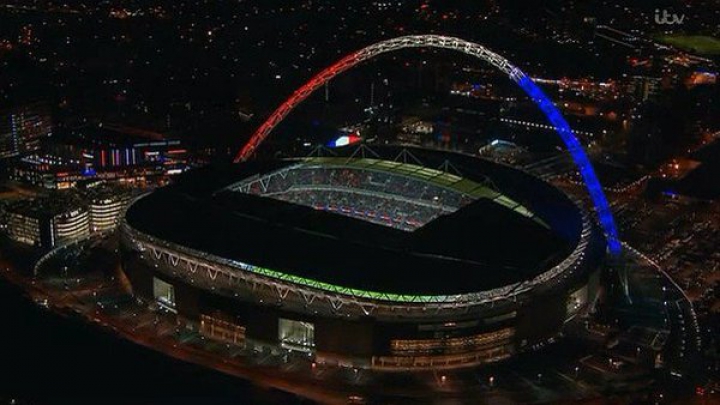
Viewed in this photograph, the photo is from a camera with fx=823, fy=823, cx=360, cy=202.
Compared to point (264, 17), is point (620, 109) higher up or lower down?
lower down

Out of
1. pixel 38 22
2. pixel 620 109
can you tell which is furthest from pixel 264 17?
pixel 620 109

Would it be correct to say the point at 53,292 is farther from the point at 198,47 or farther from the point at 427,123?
the point at 198,47

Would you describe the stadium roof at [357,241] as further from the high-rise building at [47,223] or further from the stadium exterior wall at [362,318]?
the high-rise building at [47,223]

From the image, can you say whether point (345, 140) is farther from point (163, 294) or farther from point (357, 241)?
point (163, 294)

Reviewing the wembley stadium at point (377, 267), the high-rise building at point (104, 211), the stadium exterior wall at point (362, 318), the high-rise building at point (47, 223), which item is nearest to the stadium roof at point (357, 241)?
the wembley stadium at point (377, 267)

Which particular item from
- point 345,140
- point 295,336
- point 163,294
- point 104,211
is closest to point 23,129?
point 104,211

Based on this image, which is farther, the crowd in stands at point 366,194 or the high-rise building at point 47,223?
the high-rise building at point 47,223
